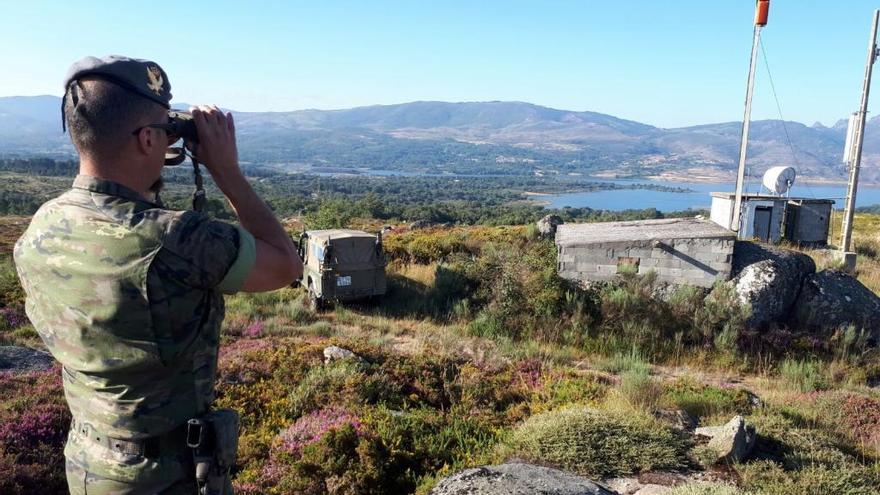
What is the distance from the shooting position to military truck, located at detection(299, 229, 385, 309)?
36.1 feet

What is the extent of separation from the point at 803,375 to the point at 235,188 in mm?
8429

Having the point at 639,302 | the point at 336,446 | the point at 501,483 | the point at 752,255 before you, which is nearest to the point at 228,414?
the point at 501,483

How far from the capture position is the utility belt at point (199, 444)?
6.37 ft

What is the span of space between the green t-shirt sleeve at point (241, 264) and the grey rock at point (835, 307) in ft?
34.1

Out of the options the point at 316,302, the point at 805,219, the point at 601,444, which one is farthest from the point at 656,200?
the point at 601,444

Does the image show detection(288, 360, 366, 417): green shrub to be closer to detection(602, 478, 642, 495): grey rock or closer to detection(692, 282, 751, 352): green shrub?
detection(602, 478, 642, 495): grey rock

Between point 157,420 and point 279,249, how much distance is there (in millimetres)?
707

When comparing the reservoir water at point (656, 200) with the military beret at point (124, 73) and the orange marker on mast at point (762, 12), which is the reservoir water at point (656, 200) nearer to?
the orange marker on mast at point (762, 12)

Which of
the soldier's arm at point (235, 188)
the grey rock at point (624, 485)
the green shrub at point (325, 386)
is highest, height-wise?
the soldier's arm at point (235, 188)

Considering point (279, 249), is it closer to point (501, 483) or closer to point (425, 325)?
point (501, 483)

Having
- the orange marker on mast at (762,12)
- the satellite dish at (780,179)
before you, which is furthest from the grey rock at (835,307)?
the satellite dish at (780,179)

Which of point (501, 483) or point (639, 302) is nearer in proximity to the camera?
point (501, 483)

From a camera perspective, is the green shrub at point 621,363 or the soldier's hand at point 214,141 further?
the green shrub at point 621,363

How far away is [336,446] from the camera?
4.54 m
